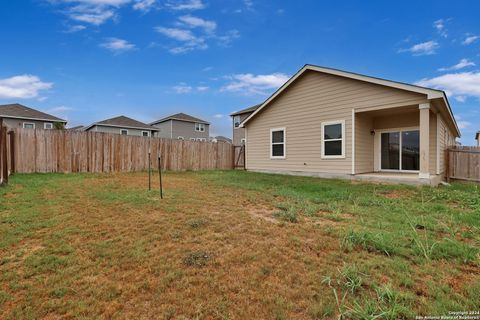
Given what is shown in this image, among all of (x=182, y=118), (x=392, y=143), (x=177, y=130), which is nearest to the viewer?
(x=392, y=143)

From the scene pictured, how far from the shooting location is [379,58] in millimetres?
14578

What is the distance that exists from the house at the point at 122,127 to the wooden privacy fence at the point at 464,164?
27.1 metres

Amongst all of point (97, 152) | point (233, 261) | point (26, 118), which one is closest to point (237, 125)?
point (97, 152)

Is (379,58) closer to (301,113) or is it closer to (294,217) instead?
(301,113)

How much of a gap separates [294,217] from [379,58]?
46.9 feet

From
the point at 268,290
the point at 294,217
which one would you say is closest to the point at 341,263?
the point at 268,290

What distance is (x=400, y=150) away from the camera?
10.7 m

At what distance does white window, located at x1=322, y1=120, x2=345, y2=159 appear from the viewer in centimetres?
1008

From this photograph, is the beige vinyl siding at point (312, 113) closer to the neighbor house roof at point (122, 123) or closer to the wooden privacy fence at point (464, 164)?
the wooden privacy fence at point (464, 164)

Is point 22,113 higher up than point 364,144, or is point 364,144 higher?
point 22,113

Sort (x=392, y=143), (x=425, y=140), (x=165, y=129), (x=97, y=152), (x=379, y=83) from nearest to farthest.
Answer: (x=425, y=140), (x=379, y=83), (x=392, y=143), (x=97, y=152), (x=165, y=129)

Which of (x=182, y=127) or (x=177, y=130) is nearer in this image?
(x=177, y=130)

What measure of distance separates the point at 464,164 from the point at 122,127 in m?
28.9

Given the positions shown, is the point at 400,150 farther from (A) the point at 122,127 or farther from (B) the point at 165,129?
(B) the point at 165,129
